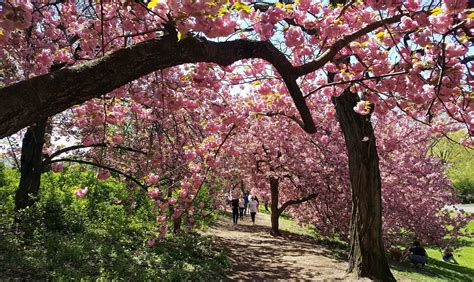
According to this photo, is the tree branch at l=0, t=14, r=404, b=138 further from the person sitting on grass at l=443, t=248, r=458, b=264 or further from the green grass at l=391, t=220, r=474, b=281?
the person sitting on grass at l=443, t=248, r=458, b=264

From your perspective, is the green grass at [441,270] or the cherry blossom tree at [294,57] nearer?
the cherry blossom tree at [294,57]

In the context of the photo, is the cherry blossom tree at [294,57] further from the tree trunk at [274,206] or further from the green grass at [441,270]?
the tree trunk at [274,206]

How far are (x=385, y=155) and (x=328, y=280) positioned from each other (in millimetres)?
5792

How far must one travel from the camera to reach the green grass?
995 cm

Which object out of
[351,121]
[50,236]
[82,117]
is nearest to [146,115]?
[82,117]

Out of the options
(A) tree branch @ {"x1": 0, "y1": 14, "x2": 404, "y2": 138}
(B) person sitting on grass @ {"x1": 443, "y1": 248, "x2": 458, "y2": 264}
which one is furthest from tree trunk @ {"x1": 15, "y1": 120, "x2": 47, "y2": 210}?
(B) person sitting on grass @ {"x1": 443, "y1": 248, "x2": 458, "y2": 264}

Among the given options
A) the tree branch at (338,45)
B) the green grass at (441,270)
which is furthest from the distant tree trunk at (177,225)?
the tree branch at (338,45)

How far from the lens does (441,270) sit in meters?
12.7

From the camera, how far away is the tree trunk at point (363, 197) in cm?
774

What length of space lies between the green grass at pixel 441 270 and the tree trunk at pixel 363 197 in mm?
1961

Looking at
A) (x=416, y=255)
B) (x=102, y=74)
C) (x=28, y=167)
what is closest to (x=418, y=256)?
(x=416, y=255)

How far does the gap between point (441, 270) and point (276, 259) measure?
627 cm

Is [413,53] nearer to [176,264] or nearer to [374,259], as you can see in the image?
[374,259]

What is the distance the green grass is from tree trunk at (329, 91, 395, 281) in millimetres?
1961
